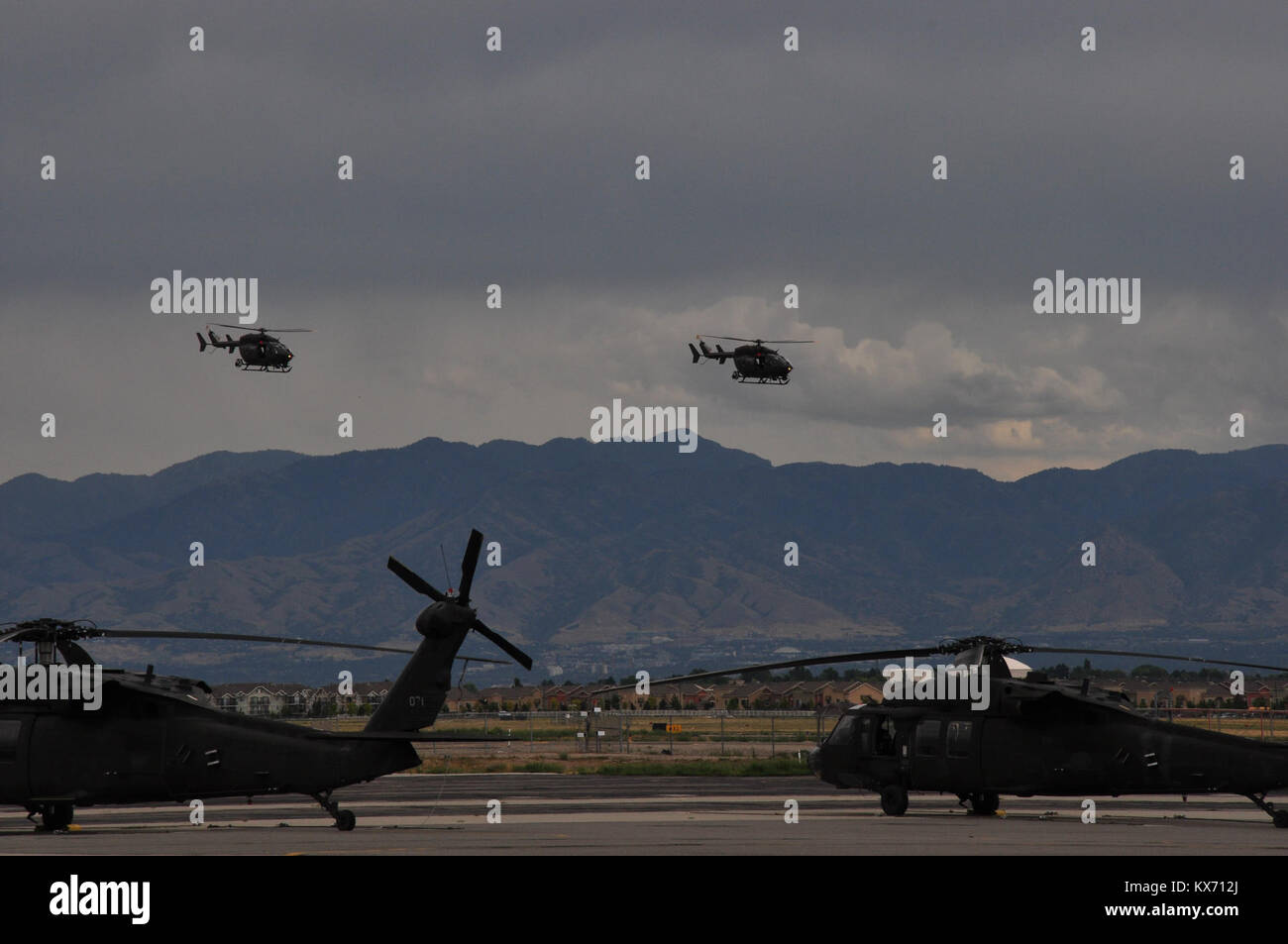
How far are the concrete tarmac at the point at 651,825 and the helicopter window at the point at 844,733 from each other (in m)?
1.74

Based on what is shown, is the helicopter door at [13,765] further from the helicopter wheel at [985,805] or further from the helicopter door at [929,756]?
the helicopter wheel at [985,805]

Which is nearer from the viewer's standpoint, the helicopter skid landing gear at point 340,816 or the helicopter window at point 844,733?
the helicopter skid landing gear at point 340,816

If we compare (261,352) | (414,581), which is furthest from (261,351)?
(414,581)

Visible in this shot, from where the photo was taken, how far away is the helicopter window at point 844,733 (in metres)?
Answer: 37.2

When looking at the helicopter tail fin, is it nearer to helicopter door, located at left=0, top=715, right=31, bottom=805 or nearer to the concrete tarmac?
the concrete tarmac

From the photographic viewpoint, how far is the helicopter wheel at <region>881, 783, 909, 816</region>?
36.2 meters

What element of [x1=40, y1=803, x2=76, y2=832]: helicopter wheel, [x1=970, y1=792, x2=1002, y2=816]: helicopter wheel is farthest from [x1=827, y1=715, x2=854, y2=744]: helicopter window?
[x1=40, y1=803, x2=76, y2=832]: helicopter wheel

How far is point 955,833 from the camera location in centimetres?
3080

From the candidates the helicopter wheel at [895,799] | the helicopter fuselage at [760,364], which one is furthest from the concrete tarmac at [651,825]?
the helicopter fuselage at [760,364]
